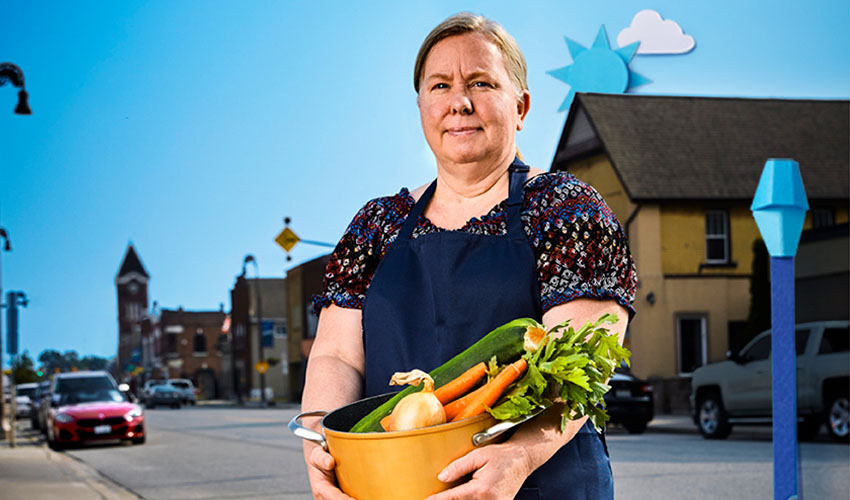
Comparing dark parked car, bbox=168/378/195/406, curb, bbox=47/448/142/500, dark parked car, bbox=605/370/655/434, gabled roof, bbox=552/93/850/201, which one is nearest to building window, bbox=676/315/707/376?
gabled roof, bbox=552/93/850/201

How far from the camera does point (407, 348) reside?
220 cm

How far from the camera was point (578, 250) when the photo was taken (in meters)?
2.14

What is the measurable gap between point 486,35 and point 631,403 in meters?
17.7

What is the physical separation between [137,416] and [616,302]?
59.3 feet

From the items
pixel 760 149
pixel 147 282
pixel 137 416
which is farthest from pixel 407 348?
pixel 147 282

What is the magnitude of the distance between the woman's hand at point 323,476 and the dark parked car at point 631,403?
17.5m

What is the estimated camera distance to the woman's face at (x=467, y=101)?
2281 millimetres

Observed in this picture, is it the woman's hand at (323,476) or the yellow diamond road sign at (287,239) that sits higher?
the yellow diamond road sign at (287,239)

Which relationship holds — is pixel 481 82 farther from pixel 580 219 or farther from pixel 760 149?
pixel 760 149

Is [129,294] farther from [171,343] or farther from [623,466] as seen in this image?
[623,466]

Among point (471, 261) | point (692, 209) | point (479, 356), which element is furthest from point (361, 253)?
point (692, 209)

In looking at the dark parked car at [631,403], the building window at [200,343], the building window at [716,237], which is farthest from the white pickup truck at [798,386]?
the building window at [200,343]

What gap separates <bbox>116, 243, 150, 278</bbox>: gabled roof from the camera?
151000 mm

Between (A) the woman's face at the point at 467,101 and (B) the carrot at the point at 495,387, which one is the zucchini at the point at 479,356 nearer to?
(B) the carrot at the point at 495,387
